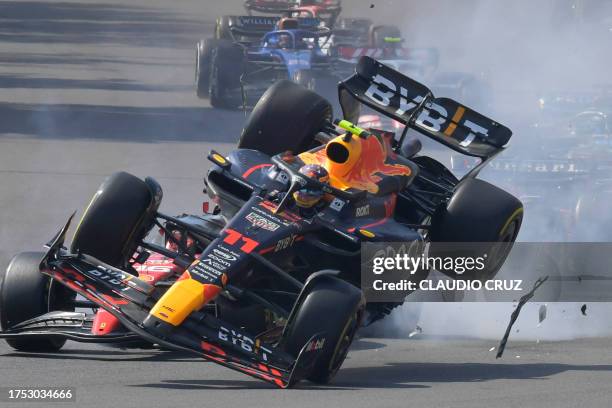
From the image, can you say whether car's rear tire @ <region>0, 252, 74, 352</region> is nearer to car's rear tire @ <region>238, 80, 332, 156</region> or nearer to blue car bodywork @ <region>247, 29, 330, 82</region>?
car's rear tire @ <region>238, 80, 332, 156</region>

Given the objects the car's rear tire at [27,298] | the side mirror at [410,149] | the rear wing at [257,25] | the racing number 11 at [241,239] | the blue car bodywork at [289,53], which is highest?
the racing number 11 at [241,239]

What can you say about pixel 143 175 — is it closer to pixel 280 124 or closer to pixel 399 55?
pixel 280 124

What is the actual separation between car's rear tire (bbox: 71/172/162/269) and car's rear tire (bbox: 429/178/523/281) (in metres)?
2.06

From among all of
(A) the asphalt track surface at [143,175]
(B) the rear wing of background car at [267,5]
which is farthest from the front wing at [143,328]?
(B) the rear wing of background car at [267,5]

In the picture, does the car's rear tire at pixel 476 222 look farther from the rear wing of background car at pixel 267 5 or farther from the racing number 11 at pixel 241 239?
the rear wing of background car at pixel 267 5

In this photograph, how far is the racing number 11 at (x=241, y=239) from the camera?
8.29m

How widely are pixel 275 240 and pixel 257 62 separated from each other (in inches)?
588

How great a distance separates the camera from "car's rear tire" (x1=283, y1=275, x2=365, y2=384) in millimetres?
7656

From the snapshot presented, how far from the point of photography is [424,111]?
1046cm

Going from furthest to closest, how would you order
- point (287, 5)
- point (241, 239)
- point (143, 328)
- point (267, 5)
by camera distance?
point (287, 5)
point (267, 5)
point (241, 239)
point (143, 328)

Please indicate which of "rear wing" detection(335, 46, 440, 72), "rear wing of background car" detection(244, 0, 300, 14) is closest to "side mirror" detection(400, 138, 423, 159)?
"rear wing" detection(335, 46, 440, 72)

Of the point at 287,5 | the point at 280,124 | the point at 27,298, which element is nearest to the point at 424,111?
the point at 280,124

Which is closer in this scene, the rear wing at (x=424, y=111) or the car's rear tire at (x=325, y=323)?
the car's rear tire at (x=325, y=323)

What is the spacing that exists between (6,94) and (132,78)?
4397 mm
